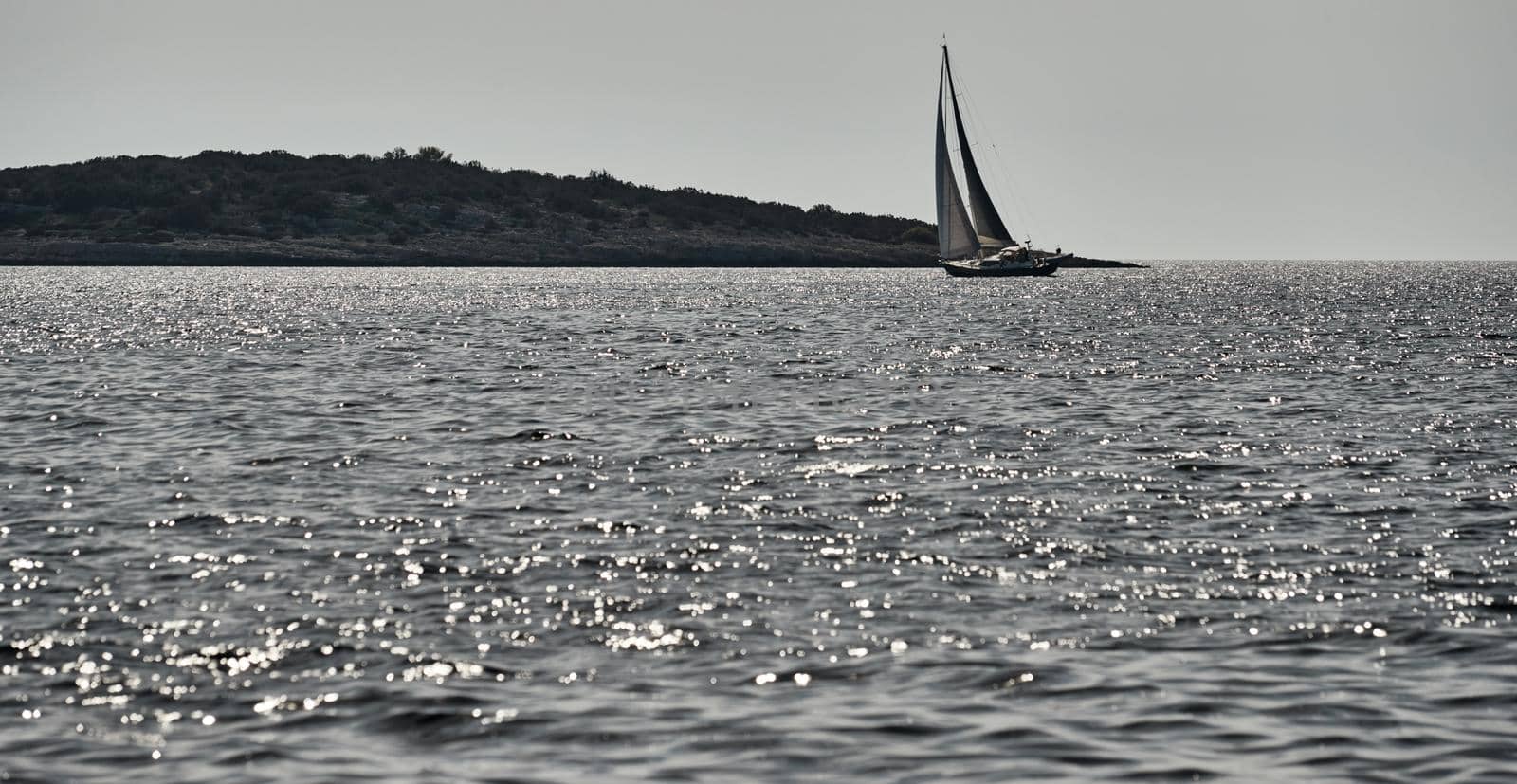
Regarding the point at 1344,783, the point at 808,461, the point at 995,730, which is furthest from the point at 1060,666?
the point at 808,461

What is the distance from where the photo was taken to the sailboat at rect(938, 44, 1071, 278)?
136 metres

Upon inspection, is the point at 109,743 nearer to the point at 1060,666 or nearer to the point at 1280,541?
the point at 1060,666

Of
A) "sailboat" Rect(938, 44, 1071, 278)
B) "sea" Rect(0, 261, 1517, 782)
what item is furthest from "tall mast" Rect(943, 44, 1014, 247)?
"sea" Rect(0, 261, 1517, 782)

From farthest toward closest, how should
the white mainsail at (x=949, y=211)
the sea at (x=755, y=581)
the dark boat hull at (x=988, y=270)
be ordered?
the dark boat hull at (x=988, y=270), the white mainsail at (x=949, y=211), the sea at (x=755, y=581)

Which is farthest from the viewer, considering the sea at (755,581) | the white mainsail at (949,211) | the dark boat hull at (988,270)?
the dark boat hull at (988,270)

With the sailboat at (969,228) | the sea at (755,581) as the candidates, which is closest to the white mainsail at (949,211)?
the sailboat at (969,228)

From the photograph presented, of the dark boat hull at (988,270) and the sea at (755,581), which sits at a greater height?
the dark boat hull at (988,270)

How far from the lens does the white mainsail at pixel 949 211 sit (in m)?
136

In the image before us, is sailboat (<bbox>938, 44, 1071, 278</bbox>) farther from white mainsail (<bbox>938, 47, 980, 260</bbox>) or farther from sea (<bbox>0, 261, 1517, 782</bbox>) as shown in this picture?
sea (<bbox>0, 261, 1517, 782</bbox>)

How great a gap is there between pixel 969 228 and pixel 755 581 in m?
133

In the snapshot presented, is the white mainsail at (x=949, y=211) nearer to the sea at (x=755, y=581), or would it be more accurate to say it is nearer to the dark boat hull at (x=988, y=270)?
the dark boat hull at (x=988, y=270)

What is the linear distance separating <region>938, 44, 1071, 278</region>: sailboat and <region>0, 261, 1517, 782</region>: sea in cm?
9515

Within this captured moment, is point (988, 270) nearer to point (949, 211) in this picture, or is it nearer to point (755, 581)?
point (949, 211)

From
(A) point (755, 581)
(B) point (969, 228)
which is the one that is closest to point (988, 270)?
(B) point (969, 228)
